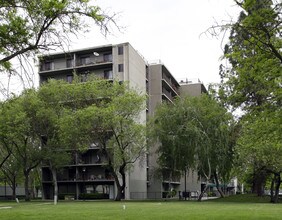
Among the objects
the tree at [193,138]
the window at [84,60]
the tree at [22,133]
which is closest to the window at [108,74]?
the window at [84,60]

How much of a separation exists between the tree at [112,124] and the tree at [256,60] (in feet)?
101

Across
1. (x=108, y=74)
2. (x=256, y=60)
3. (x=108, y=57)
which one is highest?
(x=108, y=57)

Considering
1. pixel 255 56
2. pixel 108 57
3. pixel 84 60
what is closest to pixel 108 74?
pixel 108 57

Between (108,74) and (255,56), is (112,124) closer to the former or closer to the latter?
(108,74)

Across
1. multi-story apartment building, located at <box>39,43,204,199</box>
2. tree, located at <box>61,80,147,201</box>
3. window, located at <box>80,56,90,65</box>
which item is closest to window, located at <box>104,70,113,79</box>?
multi-story apartment building, located at <box>39,43,204,199</box>

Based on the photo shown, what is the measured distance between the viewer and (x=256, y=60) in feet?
40.0

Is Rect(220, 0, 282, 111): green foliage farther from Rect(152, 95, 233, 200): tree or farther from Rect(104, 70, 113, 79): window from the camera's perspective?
Rect(104, 70, 113, 79): window

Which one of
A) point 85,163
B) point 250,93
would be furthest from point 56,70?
point 250,93

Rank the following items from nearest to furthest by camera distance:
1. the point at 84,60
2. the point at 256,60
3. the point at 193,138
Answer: the point at 256,60 → the point at 193,138 → the point at 84,60

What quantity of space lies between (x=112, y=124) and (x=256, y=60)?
34.7 metres

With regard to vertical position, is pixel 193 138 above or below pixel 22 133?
below

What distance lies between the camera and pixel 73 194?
64.4m

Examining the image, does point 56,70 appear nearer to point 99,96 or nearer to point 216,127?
point 99,96

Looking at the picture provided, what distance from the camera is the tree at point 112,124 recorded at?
45656 millimetres
